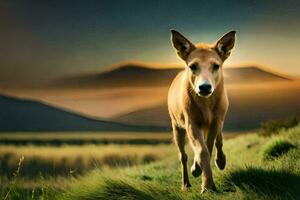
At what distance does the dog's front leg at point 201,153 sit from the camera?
23.7 ft

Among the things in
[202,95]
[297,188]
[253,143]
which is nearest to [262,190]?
[297,188]

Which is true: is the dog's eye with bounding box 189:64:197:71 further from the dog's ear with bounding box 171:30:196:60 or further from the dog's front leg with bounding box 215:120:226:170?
the dog's front leg with bounding box 215:120:226:170

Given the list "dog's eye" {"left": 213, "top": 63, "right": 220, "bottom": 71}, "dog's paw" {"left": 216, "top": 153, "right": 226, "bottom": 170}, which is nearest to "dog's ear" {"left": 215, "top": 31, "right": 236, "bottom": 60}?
"dog's eye" {"left": 213, "top": 63, "right": 220, "bottom": 71}

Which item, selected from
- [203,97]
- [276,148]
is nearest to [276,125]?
[276,148]

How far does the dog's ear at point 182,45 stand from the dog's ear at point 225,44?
0.27 m

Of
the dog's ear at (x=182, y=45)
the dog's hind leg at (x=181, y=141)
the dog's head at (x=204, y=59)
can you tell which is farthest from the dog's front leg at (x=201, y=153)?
the dog's hind leg at (x=181, y=141)

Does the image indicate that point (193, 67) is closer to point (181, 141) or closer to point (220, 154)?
point (220, 154)

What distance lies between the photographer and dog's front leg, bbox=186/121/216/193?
23.7ft

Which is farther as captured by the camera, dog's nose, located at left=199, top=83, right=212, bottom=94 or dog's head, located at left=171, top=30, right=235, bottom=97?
dog's head, located at left=171, top=30, right=235, bottom=97

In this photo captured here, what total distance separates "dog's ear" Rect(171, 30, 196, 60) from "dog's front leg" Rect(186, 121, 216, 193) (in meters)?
0.72

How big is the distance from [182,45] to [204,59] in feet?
1.25

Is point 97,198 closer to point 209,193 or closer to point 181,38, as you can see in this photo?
point 209,193

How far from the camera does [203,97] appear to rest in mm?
7676

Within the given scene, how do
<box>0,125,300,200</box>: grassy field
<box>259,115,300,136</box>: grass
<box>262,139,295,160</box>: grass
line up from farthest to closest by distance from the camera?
<box>259,115,300,136</box>: grass < <box>262,139,295,160</box>: grass < <box>0,125,300,200</box>: grassy field
